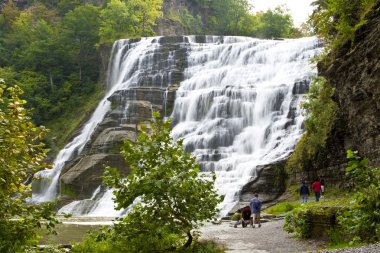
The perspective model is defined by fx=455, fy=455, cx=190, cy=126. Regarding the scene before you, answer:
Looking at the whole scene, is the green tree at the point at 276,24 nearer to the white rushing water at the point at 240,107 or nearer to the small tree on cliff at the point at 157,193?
the white rushing water at the point at 240,107

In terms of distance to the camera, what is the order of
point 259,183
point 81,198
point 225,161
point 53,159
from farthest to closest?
1. point 53,159
2. point 81,198
3. point 225,161
4. point 259,183

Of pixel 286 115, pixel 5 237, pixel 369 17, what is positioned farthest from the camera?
pixel 286 115

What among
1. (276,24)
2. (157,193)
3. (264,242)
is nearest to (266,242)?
(264,242)

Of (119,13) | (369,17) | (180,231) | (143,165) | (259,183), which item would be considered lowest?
(259,183)

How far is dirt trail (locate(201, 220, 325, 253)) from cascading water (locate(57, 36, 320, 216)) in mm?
8708

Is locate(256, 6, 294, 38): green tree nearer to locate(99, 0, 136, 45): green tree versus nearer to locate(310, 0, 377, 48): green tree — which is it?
locate(99, 0, 136, 45): green tree

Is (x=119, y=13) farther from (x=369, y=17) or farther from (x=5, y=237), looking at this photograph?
(x=5, y=237)

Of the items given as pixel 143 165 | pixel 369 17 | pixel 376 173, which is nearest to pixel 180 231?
pixel 143 165

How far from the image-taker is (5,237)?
8.06 m

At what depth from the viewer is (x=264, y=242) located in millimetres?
13266

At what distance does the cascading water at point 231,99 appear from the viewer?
99.8 feet

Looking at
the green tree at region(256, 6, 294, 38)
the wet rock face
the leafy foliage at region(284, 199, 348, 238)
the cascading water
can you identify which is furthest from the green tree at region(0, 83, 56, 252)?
the green tree at region(256, 6, 294, 38)

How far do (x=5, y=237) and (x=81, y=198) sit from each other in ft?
93.1

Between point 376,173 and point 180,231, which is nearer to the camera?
point 376,173
